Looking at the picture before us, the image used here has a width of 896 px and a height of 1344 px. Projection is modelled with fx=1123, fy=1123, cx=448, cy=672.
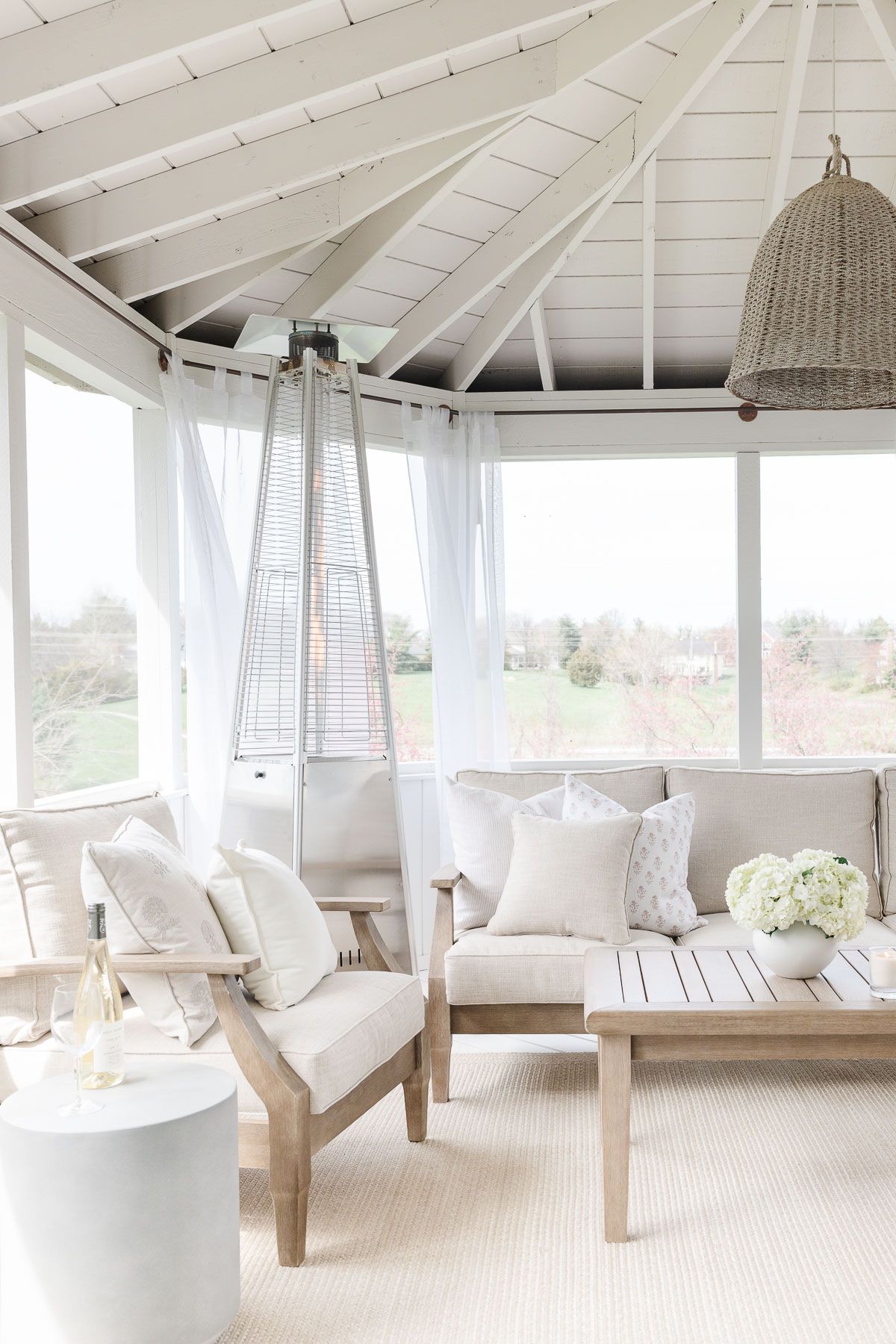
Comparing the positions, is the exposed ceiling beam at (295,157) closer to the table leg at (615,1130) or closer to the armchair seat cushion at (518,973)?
the armchair seat cushion at (518,973)

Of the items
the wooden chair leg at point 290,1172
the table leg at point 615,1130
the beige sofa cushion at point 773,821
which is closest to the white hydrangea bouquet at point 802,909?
the table leg at point 615,1130

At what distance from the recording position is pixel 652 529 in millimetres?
5355

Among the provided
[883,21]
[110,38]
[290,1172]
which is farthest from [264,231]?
[290,1172]

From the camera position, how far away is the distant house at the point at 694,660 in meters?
5.25

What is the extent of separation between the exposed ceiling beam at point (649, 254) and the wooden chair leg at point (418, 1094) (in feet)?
9.48

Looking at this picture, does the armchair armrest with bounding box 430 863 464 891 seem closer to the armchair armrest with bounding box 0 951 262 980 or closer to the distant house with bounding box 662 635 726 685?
the armchair armrest with bounding box 0 951 262 980

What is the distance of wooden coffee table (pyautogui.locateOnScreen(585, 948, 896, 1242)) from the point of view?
98.4 inches

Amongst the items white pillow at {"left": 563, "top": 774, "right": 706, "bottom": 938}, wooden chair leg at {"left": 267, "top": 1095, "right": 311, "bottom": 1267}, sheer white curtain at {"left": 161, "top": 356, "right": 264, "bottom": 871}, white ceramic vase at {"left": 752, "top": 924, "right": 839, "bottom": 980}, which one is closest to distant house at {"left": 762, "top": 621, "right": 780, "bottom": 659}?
white pillow at {"left": 563, "top": 774, "right": 706, "bottom": 938}

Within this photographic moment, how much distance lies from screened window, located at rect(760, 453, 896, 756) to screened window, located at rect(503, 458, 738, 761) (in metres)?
0.24

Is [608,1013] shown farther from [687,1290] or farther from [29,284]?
[29,284]

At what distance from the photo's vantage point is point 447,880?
362 cm

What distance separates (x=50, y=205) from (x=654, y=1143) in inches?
124

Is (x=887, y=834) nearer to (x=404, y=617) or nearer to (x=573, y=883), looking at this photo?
(x=573, y=883)

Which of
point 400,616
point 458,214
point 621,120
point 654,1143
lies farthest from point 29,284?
point 654,1143
